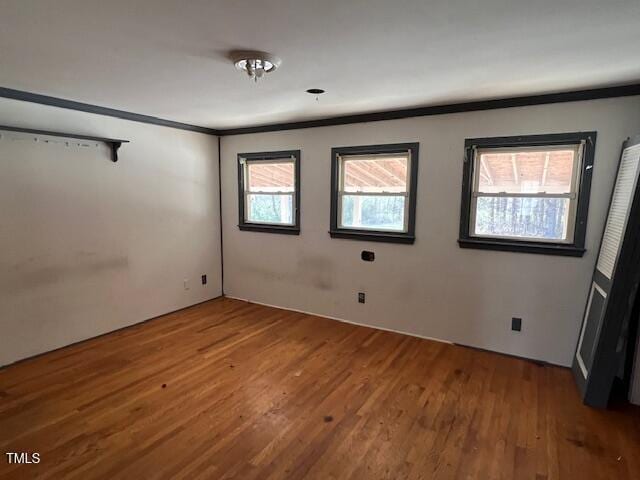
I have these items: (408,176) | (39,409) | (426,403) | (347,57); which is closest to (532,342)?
(426,403)

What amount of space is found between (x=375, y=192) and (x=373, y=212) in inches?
8.7

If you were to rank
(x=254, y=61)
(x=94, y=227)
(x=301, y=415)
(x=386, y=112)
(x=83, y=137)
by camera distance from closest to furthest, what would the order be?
(x=254, y=61), (x=301, y=415), (x=83, y=137), (x=94, y=227), (x=386, y=112)

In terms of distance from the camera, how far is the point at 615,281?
8.16 ft

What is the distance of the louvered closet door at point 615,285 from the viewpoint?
244 centimetres

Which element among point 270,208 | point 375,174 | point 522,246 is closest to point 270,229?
point 270,208

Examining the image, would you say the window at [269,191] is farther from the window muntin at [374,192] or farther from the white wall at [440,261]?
the window muntin at [374,192]

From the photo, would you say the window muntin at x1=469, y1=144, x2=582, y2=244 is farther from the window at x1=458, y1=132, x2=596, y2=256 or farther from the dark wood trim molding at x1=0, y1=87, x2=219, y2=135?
the dark wood trim molding at x1=0, y1=87, x2=219, y2=135

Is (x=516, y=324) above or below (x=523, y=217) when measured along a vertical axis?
below

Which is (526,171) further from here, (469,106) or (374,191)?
(374,191)

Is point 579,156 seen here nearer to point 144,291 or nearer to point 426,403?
point 426,403

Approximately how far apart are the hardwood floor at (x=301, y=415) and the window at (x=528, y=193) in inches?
43.8

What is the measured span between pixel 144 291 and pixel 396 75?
11.4ft

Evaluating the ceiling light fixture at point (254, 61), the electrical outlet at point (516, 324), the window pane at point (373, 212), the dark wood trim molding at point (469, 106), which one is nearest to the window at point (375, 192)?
the window pane at point (373, 212)

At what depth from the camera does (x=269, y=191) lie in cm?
466
